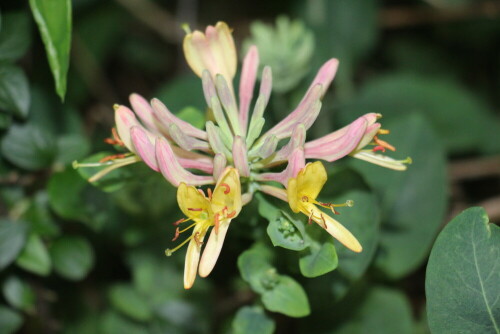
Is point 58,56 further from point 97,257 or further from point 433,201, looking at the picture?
point 433,201

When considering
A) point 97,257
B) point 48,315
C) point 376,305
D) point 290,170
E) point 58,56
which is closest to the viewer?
point 290,170

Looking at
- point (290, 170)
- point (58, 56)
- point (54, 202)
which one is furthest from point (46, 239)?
point (290, 170)

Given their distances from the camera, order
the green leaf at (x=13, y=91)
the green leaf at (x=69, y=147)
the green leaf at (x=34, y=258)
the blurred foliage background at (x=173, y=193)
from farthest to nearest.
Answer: the green leaf at (x=69, y=147) → the green leaf at (x=34, y=258) → the green leaf at (x=13, y=91) → the blurred foliage background at (x=173, y=193)

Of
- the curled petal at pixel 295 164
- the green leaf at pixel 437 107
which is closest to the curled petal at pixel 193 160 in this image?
the curled petal at pixel 295 164

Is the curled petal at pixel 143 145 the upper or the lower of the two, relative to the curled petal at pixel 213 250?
upper

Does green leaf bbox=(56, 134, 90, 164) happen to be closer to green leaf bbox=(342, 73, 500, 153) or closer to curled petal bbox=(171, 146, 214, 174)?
curled petal bbox=(171, 146, 214, 174)

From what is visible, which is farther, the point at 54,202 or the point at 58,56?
the point at 54,202

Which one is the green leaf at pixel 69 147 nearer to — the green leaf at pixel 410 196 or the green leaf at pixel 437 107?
the green leaf at pixel 410 196
